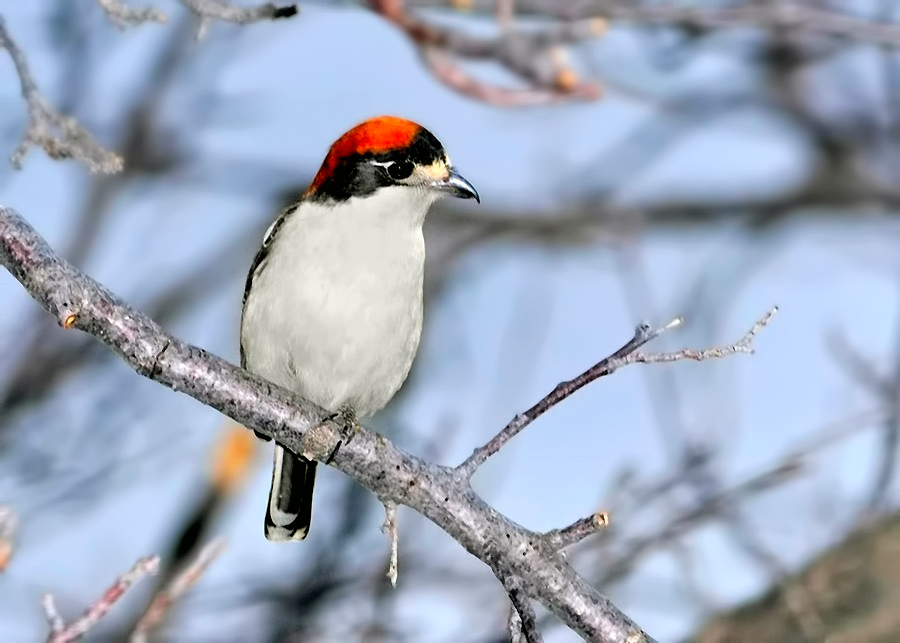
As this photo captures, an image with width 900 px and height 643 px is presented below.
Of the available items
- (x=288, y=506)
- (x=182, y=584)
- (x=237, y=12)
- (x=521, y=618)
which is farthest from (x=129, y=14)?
(x=521, y=618)

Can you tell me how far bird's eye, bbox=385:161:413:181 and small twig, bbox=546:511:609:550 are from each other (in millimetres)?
1847

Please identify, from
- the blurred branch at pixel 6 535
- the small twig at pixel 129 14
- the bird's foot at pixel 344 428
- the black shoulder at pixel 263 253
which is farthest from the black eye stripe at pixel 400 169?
the blurred branch at pixel 6 535

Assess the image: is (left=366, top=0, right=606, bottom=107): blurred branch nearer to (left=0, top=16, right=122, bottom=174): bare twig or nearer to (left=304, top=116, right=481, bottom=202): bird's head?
(left=304, top=116, right=481, bottom=202): bird's head

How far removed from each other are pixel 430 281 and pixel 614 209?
8.69ft

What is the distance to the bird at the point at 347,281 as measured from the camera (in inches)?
161

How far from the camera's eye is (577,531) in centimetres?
286

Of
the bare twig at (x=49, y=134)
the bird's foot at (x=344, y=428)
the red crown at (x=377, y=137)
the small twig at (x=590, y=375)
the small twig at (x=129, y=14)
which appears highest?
the red crown at (x=377, y=137)

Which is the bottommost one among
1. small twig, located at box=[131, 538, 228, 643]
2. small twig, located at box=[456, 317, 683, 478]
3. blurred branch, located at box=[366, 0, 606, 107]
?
small twig, located at box=[131, 538, 228, 643]

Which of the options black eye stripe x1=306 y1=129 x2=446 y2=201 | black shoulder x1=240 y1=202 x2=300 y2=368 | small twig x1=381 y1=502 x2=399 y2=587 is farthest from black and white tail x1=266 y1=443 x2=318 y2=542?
small twig x1=381 y1=502 x2=399 y2=587

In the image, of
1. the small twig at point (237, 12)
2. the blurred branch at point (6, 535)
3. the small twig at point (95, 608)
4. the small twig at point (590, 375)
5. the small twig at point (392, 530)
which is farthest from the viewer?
the small twig at point (237, 12)

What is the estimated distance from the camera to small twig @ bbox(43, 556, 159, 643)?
260 cm

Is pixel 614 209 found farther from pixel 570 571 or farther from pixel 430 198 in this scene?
pixel 570 571

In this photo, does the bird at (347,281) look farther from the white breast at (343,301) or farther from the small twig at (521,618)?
the small twig at (521,618)

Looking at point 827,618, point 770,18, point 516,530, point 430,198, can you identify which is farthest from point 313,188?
point 827,618
